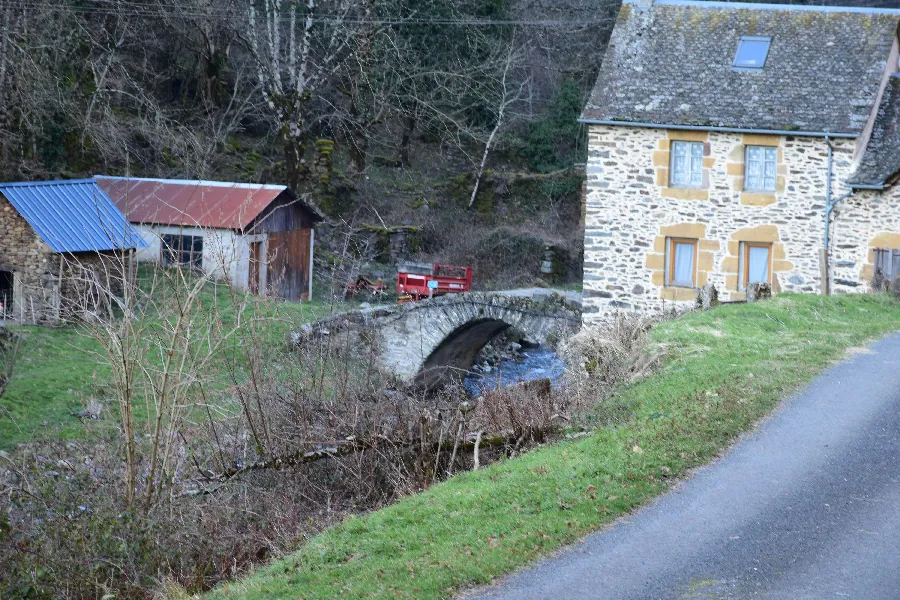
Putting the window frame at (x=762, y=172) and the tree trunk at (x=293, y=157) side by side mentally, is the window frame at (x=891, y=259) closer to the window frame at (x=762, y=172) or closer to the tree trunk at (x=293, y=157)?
the window frame at (x=762, y=172)

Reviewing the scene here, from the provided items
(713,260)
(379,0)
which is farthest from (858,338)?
(379,0)

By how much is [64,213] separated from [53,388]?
19.4 feet

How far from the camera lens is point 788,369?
12.0 m

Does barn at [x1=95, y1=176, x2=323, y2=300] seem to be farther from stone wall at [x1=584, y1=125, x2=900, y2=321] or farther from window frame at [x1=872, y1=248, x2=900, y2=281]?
window frame at [x1=872, y1=248, x2=900, y2=281]

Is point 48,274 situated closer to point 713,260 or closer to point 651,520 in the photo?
point 713,260

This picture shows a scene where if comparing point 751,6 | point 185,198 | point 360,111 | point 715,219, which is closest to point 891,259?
point 715,219

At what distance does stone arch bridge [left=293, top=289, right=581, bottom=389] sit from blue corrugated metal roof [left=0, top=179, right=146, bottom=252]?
16.0ft

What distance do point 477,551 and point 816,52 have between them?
16.7 meters

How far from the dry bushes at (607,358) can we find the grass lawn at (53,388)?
4007 millimetres

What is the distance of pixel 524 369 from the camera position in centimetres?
2584

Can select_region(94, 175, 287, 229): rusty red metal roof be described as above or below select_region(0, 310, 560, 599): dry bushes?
above

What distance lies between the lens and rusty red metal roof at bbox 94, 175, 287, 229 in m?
25.7

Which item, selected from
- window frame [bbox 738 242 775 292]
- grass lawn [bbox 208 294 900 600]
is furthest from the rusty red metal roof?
grass lawn [bbox 208 294 900 600]

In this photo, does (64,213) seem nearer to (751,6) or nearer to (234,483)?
(234,483)
